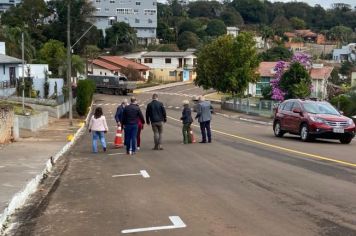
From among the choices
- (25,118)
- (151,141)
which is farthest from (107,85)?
(151,141)

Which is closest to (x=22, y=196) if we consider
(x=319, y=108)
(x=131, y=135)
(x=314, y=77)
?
(x=131, y=135)

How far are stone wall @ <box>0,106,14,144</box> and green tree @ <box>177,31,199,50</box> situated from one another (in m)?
125

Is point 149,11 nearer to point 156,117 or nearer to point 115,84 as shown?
point 115,84

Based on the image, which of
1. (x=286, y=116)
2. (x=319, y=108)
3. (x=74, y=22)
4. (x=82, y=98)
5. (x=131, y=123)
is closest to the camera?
(x=131, y=123)

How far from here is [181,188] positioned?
37.0ft

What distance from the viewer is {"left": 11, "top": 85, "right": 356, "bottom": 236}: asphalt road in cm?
818

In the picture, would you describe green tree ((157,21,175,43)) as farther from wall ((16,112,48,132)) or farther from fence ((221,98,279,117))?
wall ((16,112,48,132))

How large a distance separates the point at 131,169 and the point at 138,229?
6.50 m

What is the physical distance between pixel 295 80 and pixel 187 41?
93.9m

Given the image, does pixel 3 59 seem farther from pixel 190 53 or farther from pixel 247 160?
pixel 190 53

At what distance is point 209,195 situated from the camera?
1045 centimetres

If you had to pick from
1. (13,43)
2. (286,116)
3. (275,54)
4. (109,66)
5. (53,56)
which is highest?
(13,43)

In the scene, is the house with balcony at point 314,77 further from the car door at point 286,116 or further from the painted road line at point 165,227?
the painted road line at point 165,227

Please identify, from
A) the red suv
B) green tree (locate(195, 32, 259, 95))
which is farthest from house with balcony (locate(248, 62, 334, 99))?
the red suv
